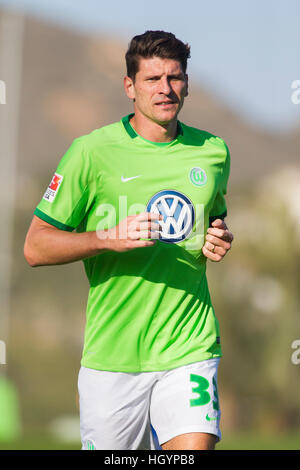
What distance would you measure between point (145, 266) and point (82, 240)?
1.29ft

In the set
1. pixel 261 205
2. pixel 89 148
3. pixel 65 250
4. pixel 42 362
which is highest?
pixel 89 148

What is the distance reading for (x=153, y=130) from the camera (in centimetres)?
430

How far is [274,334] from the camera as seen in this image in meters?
15.0

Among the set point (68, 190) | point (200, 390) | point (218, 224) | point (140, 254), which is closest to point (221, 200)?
point (218, 224)

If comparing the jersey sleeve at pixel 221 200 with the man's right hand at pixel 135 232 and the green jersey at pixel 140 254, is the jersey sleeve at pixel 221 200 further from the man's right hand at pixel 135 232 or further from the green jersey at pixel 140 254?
the man's right hand at pixel 135 232

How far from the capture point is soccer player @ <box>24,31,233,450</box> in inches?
163

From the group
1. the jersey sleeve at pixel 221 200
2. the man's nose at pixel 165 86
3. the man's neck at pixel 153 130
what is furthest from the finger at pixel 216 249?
the man's nose at pixel 165 86

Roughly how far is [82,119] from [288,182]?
9100 millimetres

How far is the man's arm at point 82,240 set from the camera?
3.68 meters

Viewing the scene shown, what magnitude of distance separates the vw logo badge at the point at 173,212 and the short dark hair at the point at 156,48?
27.3 inches

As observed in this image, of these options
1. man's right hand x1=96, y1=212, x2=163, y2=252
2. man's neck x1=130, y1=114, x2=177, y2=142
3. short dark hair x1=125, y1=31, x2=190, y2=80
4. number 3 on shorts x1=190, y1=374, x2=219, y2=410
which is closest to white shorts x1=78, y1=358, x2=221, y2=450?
number 3 on shorts x1=190, y1=374, x2=219, y2=410

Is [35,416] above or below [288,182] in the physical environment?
below

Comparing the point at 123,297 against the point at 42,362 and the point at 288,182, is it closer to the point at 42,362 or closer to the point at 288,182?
the point at 42,362
